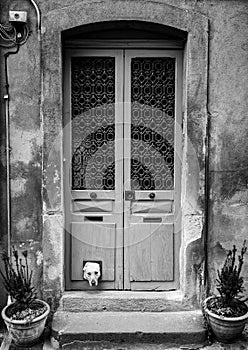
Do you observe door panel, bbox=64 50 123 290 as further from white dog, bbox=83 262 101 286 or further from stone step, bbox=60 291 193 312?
stone step, bbox=60 291 193 312

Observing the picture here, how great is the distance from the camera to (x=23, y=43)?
17.3ft

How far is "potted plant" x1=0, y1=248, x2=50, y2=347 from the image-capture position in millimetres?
4914

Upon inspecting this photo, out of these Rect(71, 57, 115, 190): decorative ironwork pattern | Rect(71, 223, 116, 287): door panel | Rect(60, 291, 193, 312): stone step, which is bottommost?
Rect(60, 291, 193, 312): stone step

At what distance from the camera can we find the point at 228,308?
201 inches

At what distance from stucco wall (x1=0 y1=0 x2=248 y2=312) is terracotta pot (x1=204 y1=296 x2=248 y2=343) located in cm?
49

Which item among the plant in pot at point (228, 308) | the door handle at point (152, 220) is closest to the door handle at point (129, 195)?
the door handle at point (152, 220)

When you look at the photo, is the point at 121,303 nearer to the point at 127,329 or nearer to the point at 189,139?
the point at 127,329

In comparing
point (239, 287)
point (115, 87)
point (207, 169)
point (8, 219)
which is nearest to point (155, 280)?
point (239, 287)

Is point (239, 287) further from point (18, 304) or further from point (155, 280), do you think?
point (18, 304)

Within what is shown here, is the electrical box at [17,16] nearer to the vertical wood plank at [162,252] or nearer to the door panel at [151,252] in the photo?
the door panel at [151,252]

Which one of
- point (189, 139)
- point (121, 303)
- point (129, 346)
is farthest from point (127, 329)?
point (189, 139)

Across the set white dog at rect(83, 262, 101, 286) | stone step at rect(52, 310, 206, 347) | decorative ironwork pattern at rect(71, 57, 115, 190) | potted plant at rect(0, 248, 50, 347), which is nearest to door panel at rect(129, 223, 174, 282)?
white dog at rect(83, 262, 101, 286)

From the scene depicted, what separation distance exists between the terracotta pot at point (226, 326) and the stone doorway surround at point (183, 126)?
479 millimetres

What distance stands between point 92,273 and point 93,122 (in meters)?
1.75
